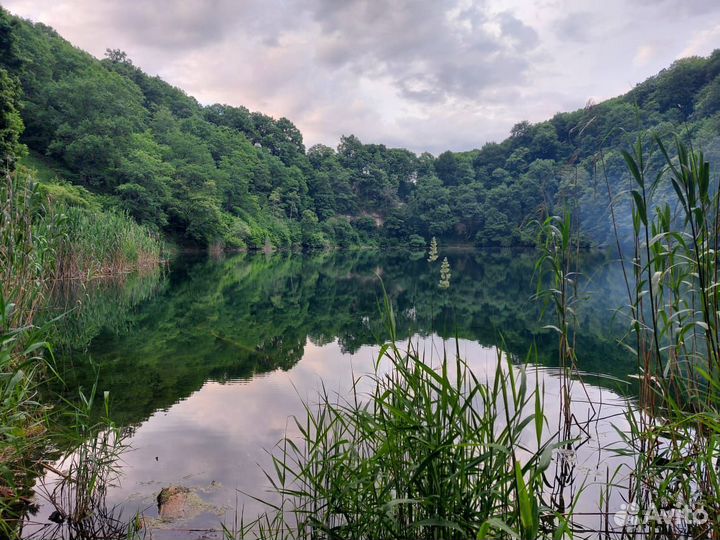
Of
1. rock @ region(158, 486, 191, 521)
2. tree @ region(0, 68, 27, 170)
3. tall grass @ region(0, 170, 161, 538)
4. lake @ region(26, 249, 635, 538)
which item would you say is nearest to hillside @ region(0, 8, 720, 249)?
tree @ region(0, 68, 27, 170)

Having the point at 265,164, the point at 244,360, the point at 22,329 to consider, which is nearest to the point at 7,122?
the point at 244,360

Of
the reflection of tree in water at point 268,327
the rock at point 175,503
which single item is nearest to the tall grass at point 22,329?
the rock at point 175,503

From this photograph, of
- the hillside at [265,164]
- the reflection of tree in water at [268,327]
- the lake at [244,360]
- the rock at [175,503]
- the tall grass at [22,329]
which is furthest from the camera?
the hillside at [265,164]

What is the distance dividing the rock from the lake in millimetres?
56

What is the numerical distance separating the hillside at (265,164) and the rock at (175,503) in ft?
11.2

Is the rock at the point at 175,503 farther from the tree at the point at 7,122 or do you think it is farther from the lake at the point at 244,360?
the tree at the point at 7,122

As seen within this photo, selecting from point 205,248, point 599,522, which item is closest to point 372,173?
point 205,248

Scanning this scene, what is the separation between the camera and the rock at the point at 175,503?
2941 millimetres

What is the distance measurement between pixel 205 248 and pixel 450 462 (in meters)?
34.6

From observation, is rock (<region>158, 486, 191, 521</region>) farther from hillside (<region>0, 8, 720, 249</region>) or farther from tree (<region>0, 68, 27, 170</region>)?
tree (<region>0, 68, 27, 170</region>)

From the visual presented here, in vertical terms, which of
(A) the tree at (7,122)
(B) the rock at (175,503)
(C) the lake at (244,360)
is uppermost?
(A) the tree at (7,122)

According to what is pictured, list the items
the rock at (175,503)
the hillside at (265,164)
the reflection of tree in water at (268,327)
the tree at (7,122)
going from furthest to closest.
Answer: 1. the hillside at (265,164)
2. the tree at (7,122)
3. the reflection of tree in water at (268,327)
4. the rock at (175,503)

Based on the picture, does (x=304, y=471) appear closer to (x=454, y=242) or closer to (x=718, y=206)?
(x=718, y=206)

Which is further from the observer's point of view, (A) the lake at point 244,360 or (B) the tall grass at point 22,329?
(A) the lake at point 244,360
